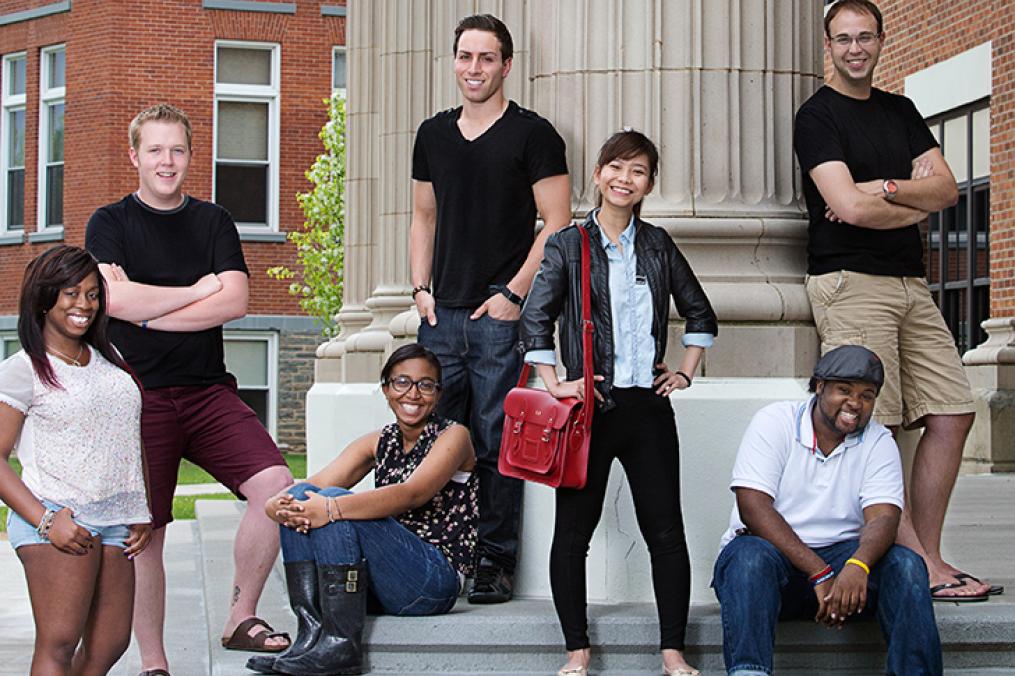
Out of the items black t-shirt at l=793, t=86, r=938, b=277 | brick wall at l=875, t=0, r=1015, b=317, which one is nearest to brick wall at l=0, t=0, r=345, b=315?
brick wall at l=875, t=0, r=1015, b=317

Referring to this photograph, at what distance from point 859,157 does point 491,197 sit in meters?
1.39

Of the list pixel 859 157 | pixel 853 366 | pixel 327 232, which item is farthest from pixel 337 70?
pixel 853 366

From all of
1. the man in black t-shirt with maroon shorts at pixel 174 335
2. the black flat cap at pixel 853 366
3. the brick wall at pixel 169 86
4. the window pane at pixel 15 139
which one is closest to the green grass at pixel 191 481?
the brick wall at pixel 169 86

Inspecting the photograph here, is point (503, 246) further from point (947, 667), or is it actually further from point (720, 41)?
point (947, 667)

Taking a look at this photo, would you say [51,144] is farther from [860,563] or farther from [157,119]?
[860,563]

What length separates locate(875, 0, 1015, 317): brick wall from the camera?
1641cm

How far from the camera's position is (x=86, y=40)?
26.7m

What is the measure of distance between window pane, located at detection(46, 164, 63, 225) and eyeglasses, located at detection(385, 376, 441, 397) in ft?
73.5

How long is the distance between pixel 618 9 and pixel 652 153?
1361mm

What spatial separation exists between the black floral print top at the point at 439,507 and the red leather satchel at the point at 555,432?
1.81 feet

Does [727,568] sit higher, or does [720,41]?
[720,41]

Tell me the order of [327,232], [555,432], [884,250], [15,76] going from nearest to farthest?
1. [555,432]
2. [884,250]
3. [327,232]
4. [15,76]

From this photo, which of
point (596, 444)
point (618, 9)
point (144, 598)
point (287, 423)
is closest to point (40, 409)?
point (144, 598)

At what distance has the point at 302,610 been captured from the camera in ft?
18.7
